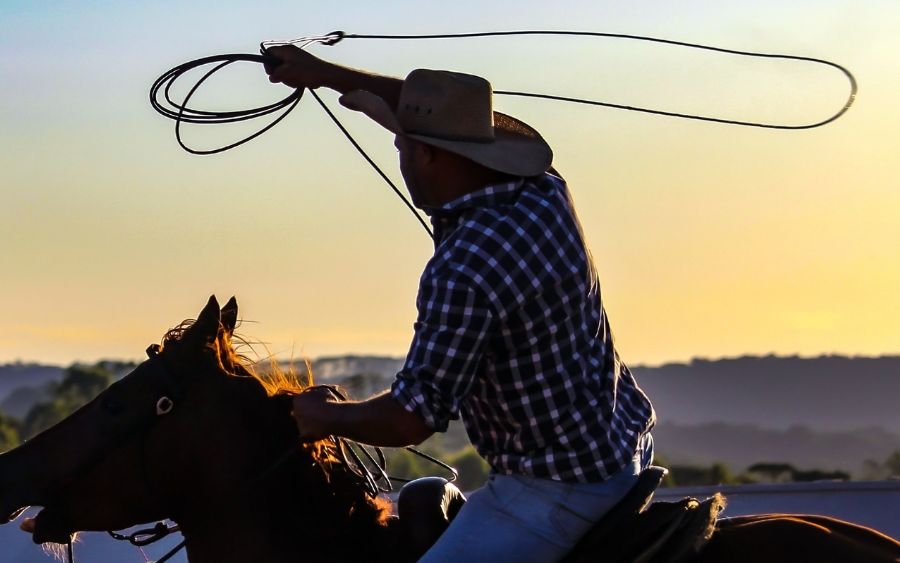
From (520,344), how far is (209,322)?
1.42m

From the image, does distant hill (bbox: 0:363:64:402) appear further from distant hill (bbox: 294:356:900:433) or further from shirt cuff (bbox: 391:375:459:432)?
shirt cuff (bbox: 391:375:459:432)

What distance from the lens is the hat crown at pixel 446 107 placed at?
18.8ft

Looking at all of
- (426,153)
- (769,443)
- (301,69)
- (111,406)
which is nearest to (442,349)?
(426,153)

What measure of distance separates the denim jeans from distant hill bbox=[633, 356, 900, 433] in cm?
4067

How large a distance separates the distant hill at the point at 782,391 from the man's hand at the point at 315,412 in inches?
1599

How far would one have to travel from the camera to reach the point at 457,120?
575 centimetres

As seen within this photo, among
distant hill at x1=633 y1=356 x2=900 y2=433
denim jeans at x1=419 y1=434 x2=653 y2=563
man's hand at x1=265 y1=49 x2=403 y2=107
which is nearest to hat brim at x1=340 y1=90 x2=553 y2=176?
man's hand at x1=265 y1=49 x2=403 y2=107

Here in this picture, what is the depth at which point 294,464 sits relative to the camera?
20.2ft

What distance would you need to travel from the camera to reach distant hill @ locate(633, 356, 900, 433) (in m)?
46.6

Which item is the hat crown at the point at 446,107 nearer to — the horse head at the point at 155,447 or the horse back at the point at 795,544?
the horse head at the point at 155,447

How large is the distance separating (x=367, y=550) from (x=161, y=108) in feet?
6.85

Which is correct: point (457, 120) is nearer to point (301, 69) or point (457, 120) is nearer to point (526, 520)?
point (301, 69)

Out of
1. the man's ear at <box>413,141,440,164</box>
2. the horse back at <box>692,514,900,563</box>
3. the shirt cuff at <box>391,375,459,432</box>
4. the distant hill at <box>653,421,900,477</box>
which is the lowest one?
the distant hill at <box>653,421,900,477</box>

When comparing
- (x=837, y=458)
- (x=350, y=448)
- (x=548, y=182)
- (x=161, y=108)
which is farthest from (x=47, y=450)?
(x=837, y=458)
